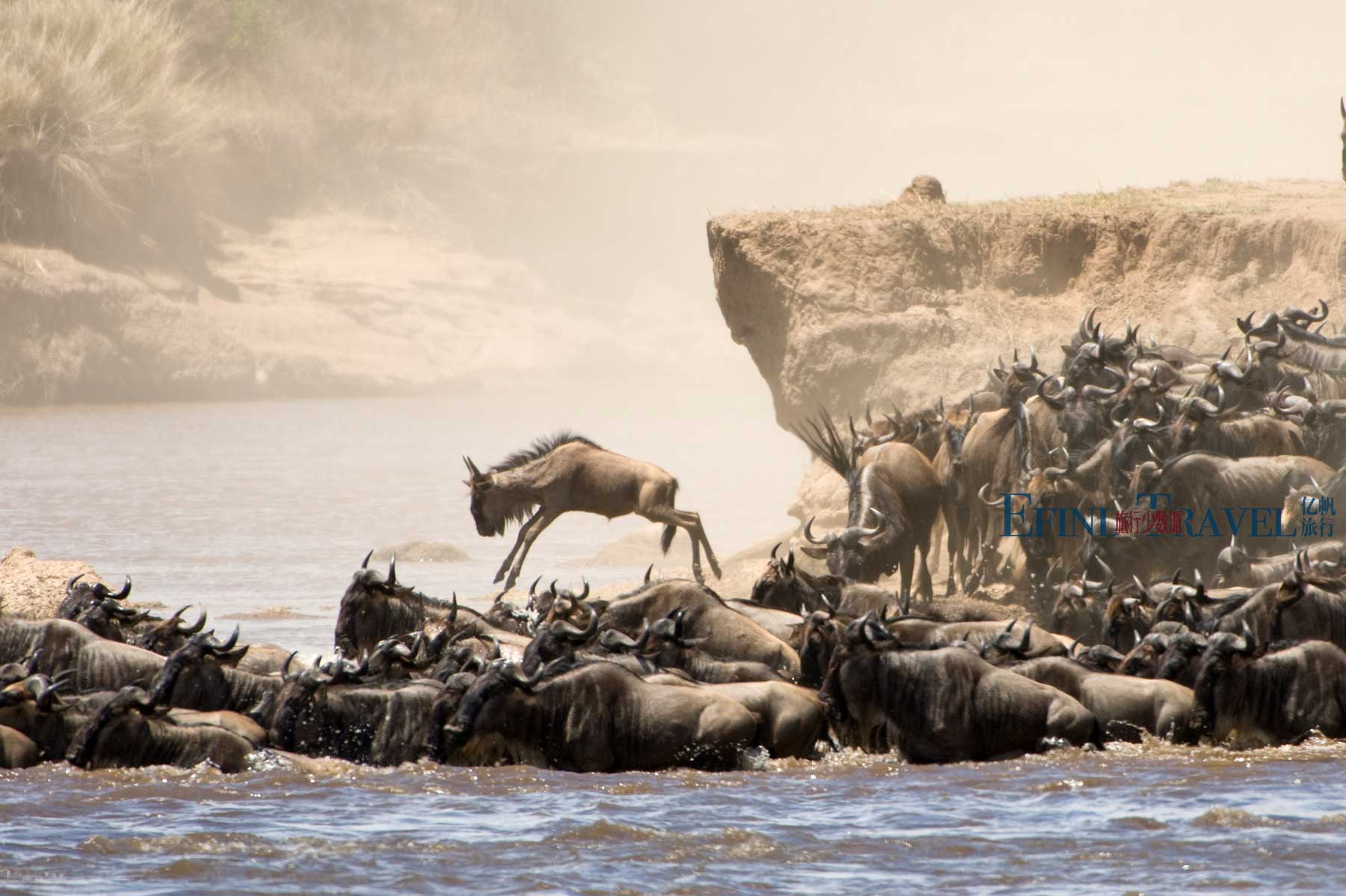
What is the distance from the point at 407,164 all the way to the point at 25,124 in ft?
77.7

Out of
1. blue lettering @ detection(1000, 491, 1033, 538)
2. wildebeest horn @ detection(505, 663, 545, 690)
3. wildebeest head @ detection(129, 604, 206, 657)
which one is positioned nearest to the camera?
wildebeest horn @ detection(505, 663, 545, 690)

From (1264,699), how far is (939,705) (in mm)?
1616

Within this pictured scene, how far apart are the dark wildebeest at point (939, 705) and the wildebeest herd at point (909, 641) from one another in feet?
0.04

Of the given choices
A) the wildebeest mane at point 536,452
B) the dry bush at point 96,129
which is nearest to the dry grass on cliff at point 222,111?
the dry bush at point 96,129

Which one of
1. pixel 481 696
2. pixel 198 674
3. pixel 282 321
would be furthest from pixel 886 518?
pixel 282 321

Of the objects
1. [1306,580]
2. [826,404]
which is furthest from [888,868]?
[826,404]

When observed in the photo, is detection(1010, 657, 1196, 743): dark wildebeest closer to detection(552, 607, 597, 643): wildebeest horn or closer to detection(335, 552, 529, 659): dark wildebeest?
detection(552, 607, 597, 643): wildebeest horn

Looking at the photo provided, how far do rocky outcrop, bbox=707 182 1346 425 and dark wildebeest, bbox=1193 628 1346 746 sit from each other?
8.10m

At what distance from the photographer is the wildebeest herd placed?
29.6 ft

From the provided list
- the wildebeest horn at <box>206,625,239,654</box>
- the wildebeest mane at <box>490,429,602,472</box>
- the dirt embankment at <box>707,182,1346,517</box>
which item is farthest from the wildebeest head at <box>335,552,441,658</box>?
the dirt embankment at <box>707,182,1346,517</box>

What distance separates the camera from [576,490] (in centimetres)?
1642

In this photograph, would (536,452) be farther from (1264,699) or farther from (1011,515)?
(1264,699)

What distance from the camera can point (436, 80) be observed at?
298ft

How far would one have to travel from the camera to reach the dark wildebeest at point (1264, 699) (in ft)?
30.5
